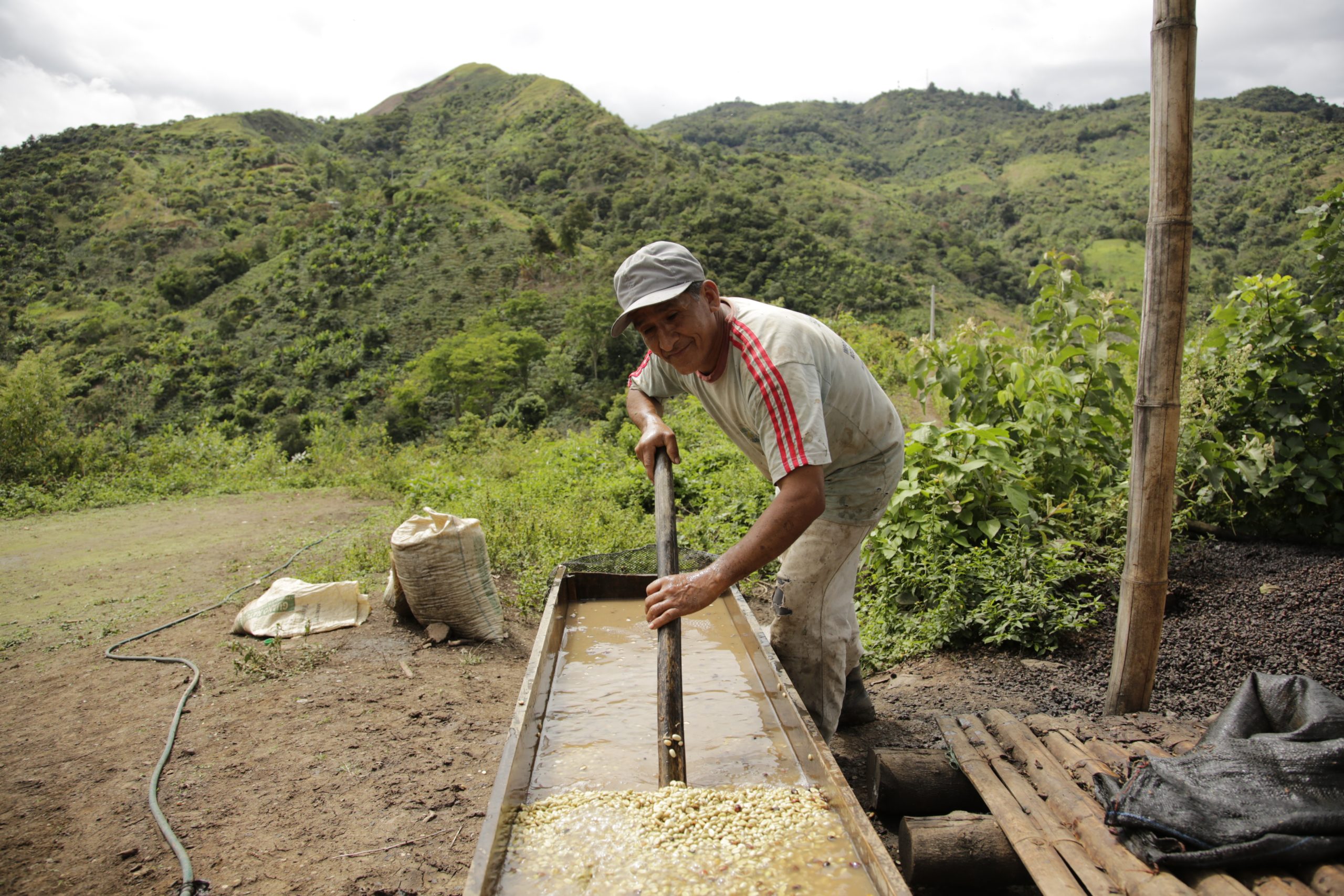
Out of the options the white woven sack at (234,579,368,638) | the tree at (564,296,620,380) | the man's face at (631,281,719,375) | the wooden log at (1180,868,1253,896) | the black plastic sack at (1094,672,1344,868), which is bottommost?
the white woven sack at (234,579,368,638)

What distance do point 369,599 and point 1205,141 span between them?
68.9 metres

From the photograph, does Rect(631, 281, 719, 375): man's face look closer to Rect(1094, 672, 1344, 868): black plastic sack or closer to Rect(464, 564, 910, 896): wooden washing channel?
Rect(464, 564, 910, 896): wooden washing channel

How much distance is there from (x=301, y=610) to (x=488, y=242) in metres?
46.7

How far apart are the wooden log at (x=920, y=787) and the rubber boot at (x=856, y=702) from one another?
67 cm

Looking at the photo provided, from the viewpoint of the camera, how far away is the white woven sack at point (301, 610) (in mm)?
4215

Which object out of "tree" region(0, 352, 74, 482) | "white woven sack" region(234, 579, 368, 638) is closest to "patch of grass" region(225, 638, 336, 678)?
"white woven sack" region(234, 579, 368, 638)

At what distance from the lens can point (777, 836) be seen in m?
1.89

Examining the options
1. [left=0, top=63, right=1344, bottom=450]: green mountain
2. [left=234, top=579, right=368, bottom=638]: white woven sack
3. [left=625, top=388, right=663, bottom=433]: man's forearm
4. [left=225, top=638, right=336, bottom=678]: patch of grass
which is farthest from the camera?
[left=0, top=63, right=1344, bottom=450]: green mountain

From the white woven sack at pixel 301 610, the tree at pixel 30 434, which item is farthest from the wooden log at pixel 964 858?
the tree at pixel 30 434

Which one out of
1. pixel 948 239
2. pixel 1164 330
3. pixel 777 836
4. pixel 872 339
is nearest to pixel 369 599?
pixel 777 836

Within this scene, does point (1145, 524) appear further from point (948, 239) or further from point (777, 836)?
point (948, 239)

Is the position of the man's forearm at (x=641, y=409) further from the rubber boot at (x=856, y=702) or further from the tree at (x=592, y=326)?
the tree at (x=592, y=326)

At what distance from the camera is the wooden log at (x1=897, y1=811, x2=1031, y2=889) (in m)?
2.04

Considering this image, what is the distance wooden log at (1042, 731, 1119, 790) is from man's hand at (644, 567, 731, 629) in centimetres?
112
